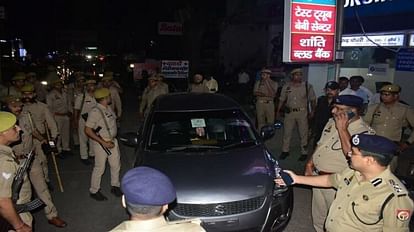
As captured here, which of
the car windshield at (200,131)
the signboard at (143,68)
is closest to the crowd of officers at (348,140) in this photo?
the car windshield at (200,131)

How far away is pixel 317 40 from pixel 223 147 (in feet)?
11.9

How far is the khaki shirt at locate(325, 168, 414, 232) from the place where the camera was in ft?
8.29

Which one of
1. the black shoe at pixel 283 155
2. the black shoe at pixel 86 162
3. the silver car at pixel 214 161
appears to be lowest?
the black shoe at pixel 86 162

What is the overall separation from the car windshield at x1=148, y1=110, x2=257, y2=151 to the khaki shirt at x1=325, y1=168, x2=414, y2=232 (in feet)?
7.15

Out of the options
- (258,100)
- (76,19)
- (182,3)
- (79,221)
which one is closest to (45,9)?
(76,19)

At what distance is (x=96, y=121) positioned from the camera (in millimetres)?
5703

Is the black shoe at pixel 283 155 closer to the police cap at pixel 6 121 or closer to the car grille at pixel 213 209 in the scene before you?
the car grille at pixel 213 209

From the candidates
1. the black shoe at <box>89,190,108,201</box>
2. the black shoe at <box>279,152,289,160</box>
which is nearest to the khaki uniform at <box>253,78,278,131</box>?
the black shoe at <box>279,152,289,160</box>

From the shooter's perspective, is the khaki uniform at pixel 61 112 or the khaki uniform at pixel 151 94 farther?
the khaki uniform at pixel 151 94

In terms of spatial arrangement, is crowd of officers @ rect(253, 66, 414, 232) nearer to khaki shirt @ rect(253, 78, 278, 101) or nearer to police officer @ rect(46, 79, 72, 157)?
khaki shirt @ rect(253, 78, 278, 101)

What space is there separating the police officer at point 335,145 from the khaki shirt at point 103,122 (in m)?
2.99

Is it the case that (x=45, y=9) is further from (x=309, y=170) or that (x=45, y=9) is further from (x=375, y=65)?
(x=309, y=170)

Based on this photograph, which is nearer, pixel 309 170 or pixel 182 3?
pixel 309 170

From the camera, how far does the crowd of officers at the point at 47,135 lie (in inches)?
134
